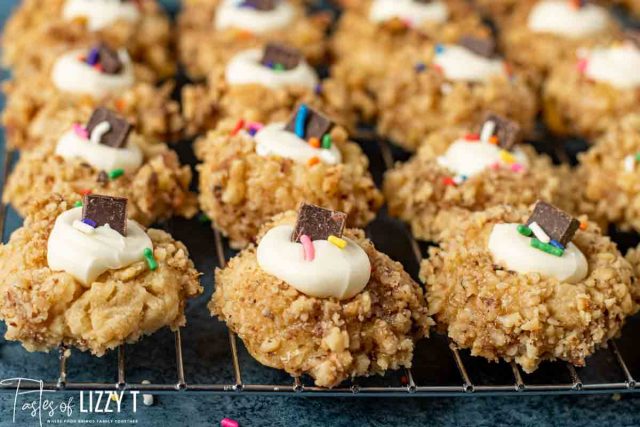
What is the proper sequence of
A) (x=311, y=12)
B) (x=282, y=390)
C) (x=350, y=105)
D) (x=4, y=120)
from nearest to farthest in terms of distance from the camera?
(x=282, y=390) → (x=4, y=120) → (x=350, y=105) → (x=311, y=12)

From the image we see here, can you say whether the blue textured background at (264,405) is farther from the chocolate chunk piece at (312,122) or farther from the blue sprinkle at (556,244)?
the chocolate chunk piece at (312,122)

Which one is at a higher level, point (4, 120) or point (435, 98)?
point (435, 98)

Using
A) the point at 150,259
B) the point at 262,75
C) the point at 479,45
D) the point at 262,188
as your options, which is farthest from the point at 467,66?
the point at 150,259

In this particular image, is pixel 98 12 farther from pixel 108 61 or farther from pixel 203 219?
pixel 203 219

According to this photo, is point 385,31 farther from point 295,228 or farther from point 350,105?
point 295,228

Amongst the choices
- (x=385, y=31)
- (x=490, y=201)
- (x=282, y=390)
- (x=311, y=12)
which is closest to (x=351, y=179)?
(x=490, y=201)

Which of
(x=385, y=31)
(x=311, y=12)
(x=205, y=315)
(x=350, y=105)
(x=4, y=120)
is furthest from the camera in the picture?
(x=311, y=12)
